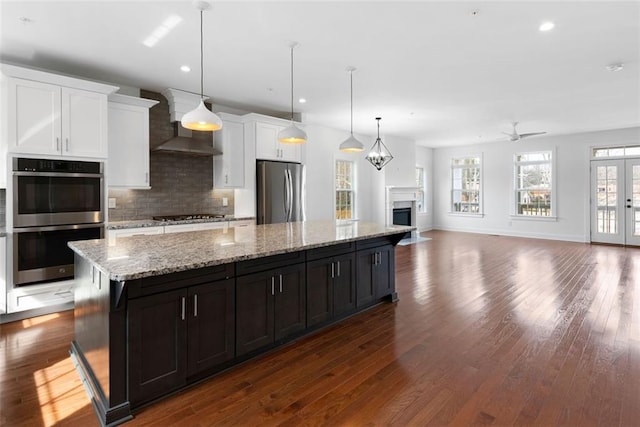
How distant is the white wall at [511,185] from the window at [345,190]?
14.2 ft

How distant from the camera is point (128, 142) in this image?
14.2 feet

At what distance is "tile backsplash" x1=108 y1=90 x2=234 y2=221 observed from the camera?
4.67 meters

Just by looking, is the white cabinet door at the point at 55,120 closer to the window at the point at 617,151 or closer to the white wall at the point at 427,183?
the white wall at the point at 427,183

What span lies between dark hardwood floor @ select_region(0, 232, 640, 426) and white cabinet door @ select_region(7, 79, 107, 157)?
1.80 metres

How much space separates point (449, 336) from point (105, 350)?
2.62 metres

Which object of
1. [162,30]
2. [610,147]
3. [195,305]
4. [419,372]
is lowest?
[419,372]

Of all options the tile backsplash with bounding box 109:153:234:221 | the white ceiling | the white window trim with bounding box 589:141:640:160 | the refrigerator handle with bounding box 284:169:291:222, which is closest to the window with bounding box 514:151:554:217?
the white window trim with bounding box 589:141:640:160

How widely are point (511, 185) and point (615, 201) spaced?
2296mm

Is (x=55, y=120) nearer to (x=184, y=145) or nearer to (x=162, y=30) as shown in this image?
(x=184, y=145)

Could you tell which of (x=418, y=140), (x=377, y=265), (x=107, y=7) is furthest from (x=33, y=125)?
(x=418, y=140)

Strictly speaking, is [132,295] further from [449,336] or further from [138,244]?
[449,336]

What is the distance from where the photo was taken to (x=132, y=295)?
6.32ft

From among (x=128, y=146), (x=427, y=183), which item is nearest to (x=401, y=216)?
(x=427, y=183)

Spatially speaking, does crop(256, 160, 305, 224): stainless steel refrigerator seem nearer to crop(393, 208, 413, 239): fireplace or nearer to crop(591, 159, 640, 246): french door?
crop(393, 208, 413, 239): fireplace
